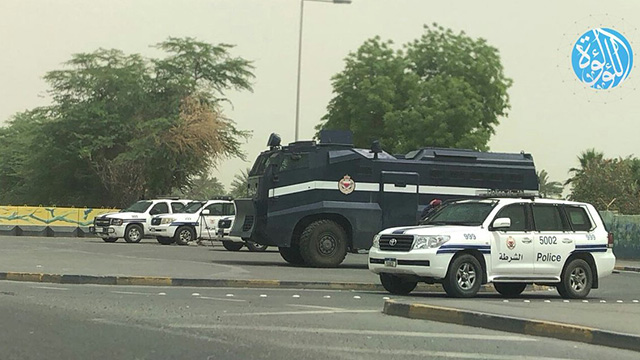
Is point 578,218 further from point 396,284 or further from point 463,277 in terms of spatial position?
point 396,284

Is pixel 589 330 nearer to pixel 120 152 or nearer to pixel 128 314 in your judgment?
pixel 128 314

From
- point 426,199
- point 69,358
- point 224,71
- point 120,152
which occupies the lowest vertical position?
point 69,358

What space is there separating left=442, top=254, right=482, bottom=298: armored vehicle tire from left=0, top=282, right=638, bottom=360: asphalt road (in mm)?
2018

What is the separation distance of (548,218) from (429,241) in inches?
106

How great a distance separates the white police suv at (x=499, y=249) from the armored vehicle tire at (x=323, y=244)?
7129mm

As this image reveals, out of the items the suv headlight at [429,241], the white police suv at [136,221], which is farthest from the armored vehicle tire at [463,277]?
the white police suv at [136,221]

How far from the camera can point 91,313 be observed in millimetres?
12500

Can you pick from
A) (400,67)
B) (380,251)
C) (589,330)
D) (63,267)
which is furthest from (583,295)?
(400,67)

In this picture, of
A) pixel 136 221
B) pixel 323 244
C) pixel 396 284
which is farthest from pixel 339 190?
pixel 136 221

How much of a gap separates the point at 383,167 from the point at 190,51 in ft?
133

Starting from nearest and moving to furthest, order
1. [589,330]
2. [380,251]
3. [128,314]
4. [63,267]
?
[589,330] → [128,314] → [380,251] → [63,267]

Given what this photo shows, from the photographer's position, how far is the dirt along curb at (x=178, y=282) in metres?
18.7

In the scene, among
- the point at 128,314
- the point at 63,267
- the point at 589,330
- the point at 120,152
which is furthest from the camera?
the point at 120,152

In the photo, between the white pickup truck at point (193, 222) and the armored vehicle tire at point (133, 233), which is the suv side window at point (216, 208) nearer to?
the white pickup truck at point (193, 222)
